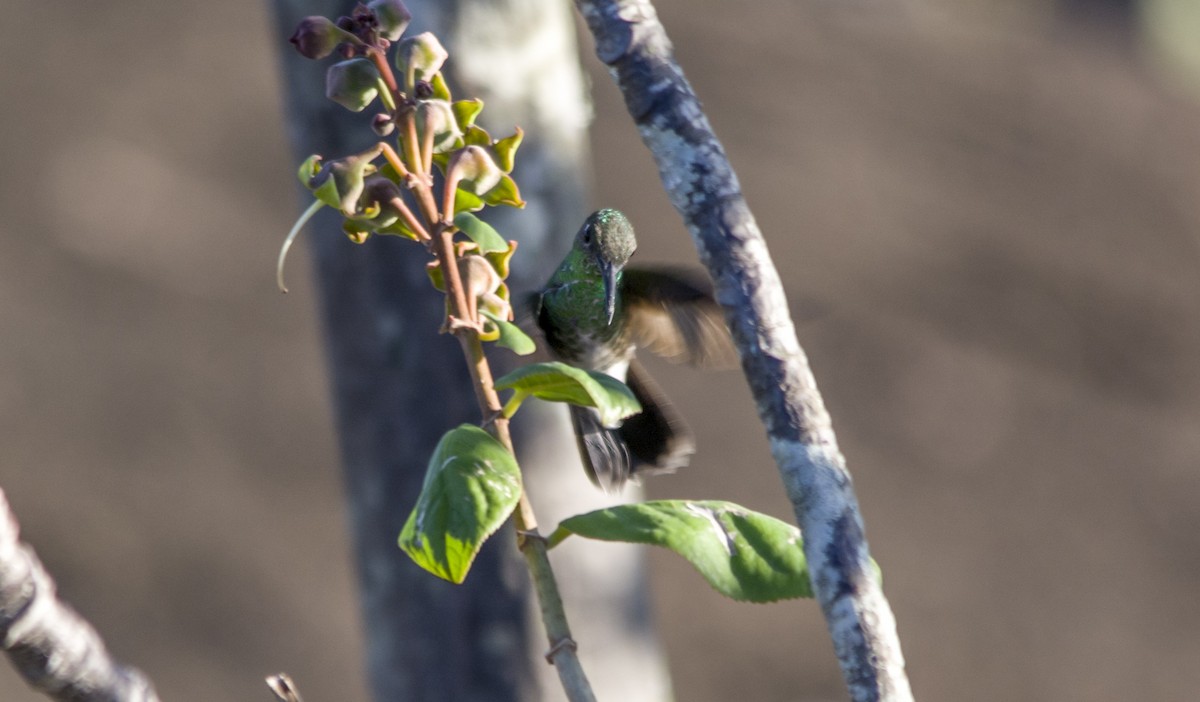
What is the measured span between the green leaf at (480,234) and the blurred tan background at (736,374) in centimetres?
435

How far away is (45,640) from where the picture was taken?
802mm

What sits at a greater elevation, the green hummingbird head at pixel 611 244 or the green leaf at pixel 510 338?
the green leaf at pixel 510 338

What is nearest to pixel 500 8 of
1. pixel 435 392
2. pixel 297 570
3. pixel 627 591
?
pixel 435 392

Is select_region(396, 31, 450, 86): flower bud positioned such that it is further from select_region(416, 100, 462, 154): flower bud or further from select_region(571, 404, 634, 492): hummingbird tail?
select_region(571, 404, 634, 492): hummingbird tail

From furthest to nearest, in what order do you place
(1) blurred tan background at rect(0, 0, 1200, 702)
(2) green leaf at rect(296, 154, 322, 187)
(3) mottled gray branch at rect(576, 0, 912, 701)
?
1. (1) blurred tan background at rect(0, 0, 1200, 702)
2. (2) green leaf at rect(296, 154, 322, 187)
3. (3) mottled gray branch at rect(576, 0, 912, 701)

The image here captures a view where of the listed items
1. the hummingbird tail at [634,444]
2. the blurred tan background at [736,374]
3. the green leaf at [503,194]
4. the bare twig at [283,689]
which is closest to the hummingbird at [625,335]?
the hummingbird tail at [634,444]

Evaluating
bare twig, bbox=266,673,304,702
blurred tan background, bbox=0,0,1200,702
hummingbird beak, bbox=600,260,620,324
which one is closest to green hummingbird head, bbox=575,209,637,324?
hummingbird beak, bbox=600,260,620,324

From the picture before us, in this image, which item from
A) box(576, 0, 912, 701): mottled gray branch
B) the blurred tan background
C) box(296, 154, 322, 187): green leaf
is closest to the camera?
box(576, 0, 912, 701): mottled gray branch

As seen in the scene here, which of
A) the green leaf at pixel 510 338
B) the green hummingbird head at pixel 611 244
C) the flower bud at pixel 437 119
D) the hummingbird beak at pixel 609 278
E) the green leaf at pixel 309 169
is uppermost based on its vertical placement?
the flower bud at pixel 437 119

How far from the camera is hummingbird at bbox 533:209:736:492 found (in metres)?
1.49

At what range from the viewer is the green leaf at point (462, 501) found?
0.78 metres

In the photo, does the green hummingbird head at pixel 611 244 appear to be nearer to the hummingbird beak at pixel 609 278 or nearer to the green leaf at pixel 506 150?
the hummingbird beak at pixel 609 278

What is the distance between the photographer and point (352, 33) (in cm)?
84

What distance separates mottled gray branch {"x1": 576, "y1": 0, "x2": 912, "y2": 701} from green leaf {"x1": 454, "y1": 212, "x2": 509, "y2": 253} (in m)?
0.14
